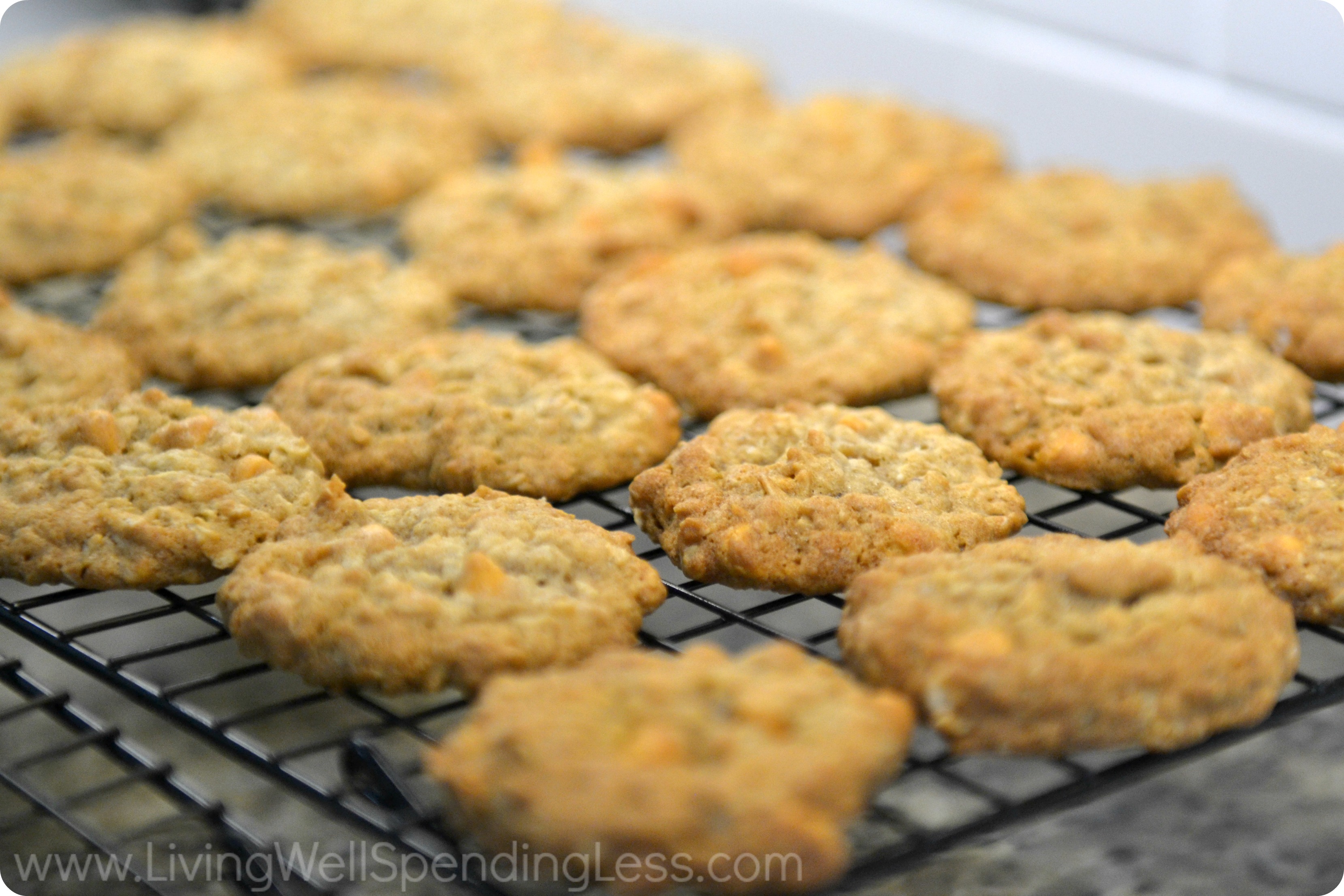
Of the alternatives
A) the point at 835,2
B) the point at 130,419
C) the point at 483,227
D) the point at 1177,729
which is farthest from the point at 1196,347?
the point at 835,2

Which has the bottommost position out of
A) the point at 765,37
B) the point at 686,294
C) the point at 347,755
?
the point at 347,755

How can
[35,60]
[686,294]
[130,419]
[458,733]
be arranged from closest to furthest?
[458,733] → [130,419] → [686,294] → [35,60]

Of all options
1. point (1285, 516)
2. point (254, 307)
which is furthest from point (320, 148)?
point (1285, 516)

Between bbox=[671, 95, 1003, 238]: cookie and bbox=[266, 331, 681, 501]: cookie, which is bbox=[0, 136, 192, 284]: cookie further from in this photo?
bbox=[671, 95, 1003, 238]: cookie

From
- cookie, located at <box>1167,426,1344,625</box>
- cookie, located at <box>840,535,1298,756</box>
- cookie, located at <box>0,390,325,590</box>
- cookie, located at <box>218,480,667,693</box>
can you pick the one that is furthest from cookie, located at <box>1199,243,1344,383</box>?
cookie, located at <box>0,390,325,590</box>

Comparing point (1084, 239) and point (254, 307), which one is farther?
point (1084, 239)

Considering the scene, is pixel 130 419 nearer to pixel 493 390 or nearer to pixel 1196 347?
pixel 493 390

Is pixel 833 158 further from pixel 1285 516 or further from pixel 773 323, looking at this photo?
pixel 1285 516

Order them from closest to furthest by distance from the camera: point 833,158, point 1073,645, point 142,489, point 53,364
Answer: point 1073,645
point 142,489
point 53,364
point 833,158
